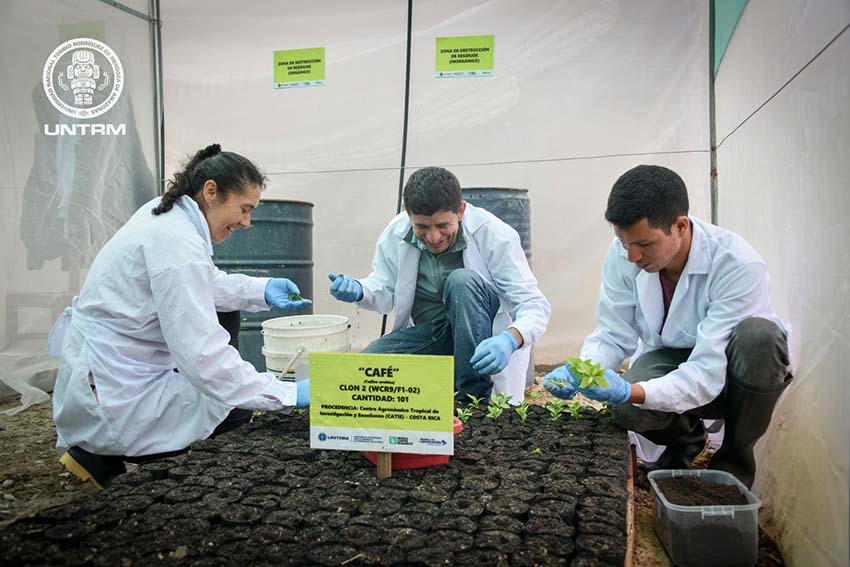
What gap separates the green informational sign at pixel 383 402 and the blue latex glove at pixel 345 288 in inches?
41.6

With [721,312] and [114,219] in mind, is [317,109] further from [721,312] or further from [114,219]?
[721,312]

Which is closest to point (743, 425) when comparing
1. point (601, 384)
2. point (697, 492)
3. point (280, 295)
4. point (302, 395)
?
point (697, 492)

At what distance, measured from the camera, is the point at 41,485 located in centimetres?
211

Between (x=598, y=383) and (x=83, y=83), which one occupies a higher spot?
(x=83, y=83)

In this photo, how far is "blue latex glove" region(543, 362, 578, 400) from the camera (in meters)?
1.76

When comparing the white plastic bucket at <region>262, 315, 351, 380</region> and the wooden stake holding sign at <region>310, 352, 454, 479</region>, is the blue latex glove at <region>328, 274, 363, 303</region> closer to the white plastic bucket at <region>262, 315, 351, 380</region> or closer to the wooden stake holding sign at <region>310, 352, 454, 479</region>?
the white plastic bucket at <region>262, 315, 351, 380</region>

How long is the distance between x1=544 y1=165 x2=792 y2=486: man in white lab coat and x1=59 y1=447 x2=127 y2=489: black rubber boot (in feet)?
4.31

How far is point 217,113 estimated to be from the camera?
4.04m

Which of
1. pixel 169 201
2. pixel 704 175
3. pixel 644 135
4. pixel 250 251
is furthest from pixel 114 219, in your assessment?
pixel 704 175

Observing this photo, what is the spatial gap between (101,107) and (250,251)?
3.97 ft

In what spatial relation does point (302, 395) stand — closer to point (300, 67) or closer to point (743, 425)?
point (743, 425)

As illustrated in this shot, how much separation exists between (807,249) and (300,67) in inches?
124

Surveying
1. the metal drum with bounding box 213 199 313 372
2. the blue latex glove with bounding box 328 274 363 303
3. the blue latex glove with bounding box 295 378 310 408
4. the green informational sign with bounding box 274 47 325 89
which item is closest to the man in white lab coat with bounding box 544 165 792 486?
the blue latex glove with bounding box 295 378 310 408

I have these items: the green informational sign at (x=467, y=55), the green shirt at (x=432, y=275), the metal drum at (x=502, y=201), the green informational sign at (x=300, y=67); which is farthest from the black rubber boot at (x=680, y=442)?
the green informational sign at (x=300, y=67)
